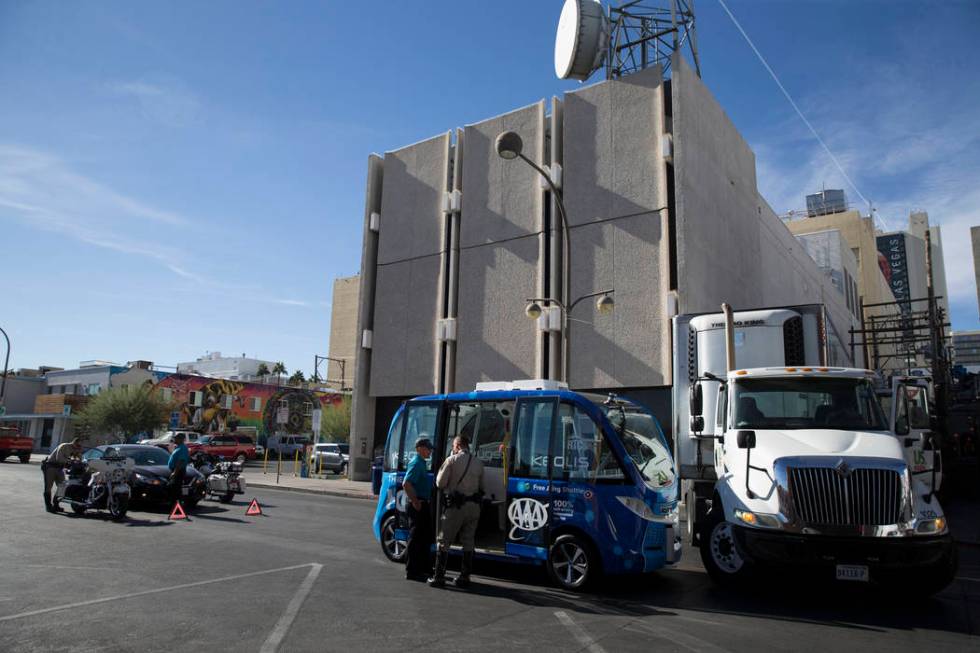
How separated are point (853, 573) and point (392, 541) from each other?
19.7 ft

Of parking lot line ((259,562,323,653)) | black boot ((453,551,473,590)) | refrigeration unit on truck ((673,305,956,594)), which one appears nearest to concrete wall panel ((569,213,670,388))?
refrigeration unit on truck ((673,305,956,594))

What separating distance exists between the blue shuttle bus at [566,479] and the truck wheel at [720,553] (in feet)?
1.50

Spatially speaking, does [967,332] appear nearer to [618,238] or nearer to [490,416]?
[618,238]

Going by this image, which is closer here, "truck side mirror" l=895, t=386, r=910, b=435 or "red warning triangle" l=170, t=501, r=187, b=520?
"truck side mirror" l=895, t=386, r=910, b=435

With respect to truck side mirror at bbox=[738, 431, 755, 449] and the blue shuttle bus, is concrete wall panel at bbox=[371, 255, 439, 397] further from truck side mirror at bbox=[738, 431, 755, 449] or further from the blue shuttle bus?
truck side mirror at bbox=[738, 431, 755, 449]

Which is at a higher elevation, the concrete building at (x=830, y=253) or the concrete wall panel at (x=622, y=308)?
the concrete building at (x=830, y=253)

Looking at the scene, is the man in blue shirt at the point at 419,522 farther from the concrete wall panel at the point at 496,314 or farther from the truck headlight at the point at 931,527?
the concrete wall panel at the point at 496,314

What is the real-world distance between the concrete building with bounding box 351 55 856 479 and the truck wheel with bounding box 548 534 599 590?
1403cm

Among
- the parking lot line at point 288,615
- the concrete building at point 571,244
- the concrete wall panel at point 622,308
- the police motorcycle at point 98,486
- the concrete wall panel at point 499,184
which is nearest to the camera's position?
the parking lot line at point 288,615

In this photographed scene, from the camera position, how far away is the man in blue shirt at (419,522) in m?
8.31

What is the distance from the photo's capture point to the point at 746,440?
788cm

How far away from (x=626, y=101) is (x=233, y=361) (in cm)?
9862

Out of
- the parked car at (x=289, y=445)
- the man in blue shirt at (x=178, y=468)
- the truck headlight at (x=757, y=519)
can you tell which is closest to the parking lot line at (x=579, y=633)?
the truck headlight at (x=757, y=519)

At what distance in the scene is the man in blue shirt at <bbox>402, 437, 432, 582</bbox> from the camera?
8312 mm
